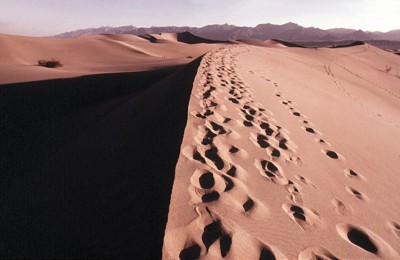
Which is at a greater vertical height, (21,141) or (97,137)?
(97,137)

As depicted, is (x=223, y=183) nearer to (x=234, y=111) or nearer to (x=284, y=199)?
(x=284, y=199)

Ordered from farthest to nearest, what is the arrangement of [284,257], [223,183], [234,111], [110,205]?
[234,111] < [223,183] < [110,205] < [284,257]

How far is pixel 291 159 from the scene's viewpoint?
3.01 meters

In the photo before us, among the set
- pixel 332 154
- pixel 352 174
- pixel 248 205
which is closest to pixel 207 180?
pixel 248 205

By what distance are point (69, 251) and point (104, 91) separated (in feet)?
17.7

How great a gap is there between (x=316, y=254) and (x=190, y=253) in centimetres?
85

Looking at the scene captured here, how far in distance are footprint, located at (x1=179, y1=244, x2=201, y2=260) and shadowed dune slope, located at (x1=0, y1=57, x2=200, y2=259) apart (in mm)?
136

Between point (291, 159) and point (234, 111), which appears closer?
point (291, 159)

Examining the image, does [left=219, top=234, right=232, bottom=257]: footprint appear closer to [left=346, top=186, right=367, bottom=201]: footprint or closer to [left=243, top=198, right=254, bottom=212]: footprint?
[left=243, top=198, right=254, bottom=212]: footprint

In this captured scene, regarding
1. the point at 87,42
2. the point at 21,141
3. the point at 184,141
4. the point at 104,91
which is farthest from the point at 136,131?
the point at 87,42

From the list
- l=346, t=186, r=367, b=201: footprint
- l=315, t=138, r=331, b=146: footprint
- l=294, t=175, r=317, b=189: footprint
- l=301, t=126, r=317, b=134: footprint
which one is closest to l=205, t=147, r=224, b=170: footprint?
l=294, t=175, r=317, b=189: footprint

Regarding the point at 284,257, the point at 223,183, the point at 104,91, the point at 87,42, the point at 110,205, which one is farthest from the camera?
→ the point at 87,42

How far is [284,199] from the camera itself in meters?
2.26

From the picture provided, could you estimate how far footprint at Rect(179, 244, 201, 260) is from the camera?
151cm
